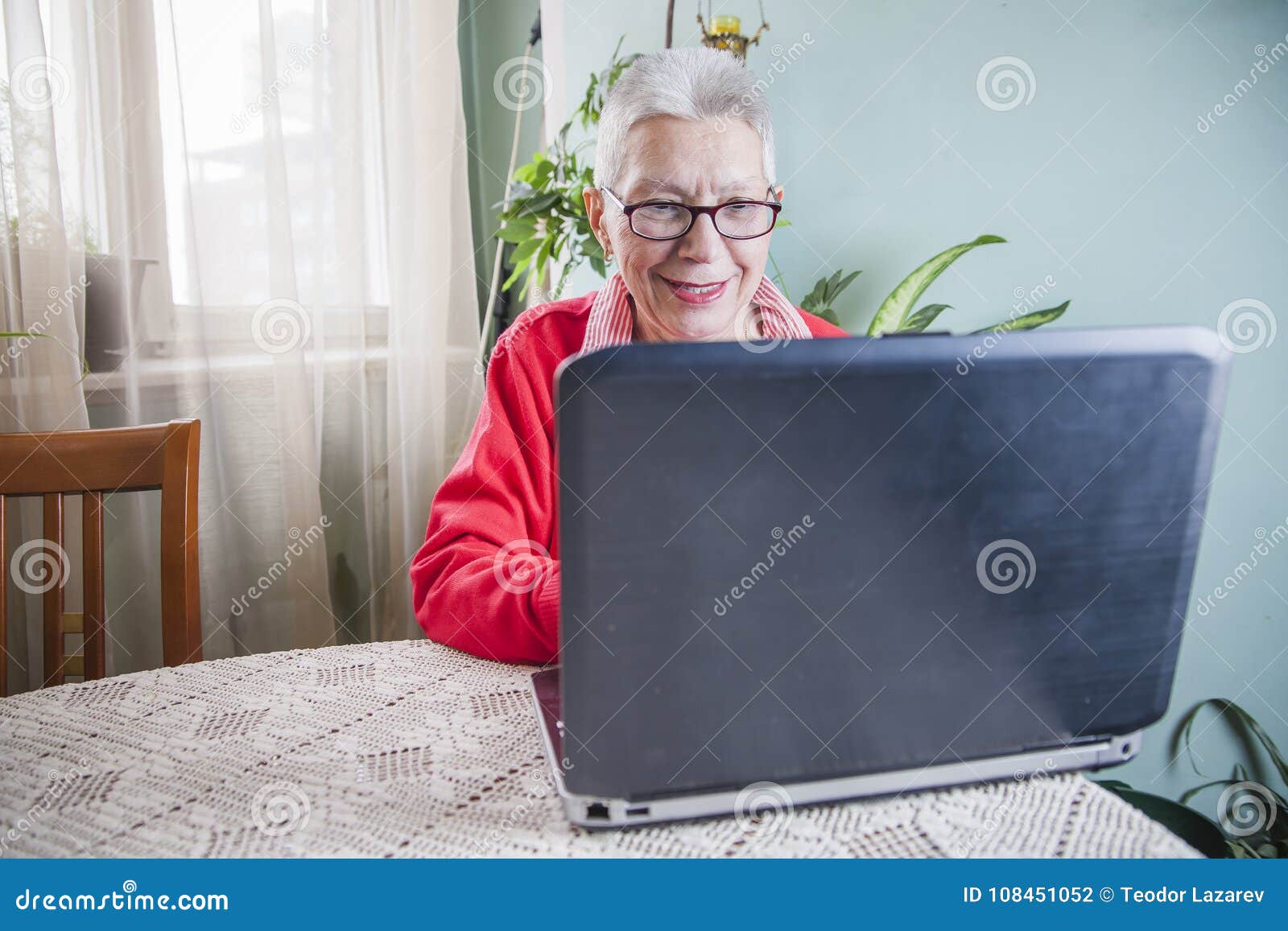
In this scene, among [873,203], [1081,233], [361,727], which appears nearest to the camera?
[361,727]

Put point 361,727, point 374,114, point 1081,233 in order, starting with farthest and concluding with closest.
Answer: point 374,114, point 1081,233, point 361,727

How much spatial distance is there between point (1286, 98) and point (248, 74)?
82.8 inches

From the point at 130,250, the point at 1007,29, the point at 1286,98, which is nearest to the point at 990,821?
the point at 1286,98

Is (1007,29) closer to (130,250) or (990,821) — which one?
(990,821)

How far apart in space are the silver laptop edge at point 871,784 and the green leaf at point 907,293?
3.03 ft

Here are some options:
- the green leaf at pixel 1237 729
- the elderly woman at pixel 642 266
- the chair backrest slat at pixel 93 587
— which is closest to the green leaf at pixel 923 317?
the elderly woman at pixel 642 266

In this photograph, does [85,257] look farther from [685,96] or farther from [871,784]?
[871,784]

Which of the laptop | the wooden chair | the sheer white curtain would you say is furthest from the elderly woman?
the sheer white curtain

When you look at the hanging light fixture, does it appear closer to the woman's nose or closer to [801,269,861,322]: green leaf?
[801,269,861,322]: green leaf

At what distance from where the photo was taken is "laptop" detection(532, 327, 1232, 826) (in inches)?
17.4

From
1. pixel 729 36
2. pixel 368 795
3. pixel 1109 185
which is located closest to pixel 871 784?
pixel 368 795

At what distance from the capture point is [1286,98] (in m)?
1.29

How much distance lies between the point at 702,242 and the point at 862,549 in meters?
0.74

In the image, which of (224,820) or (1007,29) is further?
(1007,29)
